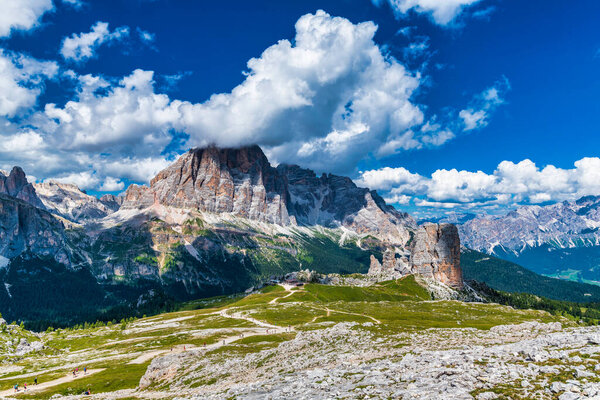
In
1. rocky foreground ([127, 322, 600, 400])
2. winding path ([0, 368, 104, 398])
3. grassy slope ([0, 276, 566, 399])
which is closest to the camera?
rocky foreground ([127, 322, 600, 400])

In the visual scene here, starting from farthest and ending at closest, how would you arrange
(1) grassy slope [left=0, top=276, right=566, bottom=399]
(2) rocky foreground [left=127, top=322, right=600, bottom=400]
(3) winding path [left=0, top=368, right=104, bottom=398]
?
(1) grassy slope [left=0, top=276, right=566, bottom=399] < (3) winding path [left=0, top=368, right=104, bottom=398] < (2) rocky foreground [left=127, top=322, right=600, bottom=400]

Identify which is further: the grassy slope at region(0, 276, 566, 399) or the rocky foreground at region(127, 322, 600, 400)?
the grassy slope at region(0, 276, 566, 399)

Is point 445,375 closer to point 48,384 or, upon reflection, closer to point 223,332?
point 48,384

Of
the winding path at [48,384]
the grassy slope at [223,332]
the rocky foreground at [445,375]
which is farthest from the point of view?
the grassy slope at [223,332]

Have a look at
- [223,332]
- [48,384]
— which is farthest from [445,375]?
[223,332]

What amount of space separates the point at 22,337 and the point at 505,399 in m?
183

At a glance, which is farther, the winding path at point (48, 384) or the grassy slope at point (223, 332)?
the grassy slope at point (223, 332)

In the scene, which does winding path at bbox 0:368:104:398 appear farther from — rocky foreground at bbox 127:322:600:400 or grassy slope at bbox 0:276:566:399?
rocky foreground at bbox 127:322:600:400

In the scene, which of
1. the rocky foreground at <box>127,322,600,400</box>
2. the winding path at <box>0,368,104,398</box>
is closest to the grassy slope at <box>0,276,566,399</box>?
the winding path at <box>0,368,104,398</box>

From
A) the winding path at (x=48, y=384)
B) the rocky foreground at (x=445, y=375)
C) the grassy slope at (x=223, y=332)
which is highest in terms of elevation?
the rocky foreground at (x=445, y=375)

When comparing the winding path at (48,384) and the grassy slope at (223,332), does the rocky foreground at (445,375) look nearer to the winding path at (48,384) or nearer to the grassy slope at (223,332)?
the grassy slope at (223,332)

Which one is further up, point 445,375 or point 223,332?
point 445,375

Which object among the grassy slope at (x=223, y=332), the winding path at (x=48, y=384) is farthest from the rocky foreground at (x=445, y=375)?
the winding path at (x=48, y=384)

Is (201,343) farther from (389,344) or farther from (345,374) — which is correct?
(345,374)
